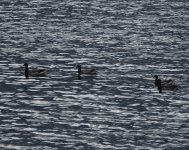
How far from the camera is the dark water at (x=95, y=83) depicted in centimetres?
6188

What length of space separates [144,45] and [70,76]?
26917 millimetres

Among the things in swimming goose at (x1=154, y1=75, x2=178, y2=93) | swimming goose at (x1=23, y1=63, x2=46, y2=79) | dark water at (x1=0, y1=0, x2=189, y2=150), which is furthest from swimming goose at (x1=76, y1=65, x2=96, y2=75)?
swimming goose at (x1=154, y1=75, x2=178, y2=93)

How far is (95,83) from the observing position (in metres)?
83.2

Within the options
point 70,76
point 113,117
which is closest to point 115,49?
point 70,76

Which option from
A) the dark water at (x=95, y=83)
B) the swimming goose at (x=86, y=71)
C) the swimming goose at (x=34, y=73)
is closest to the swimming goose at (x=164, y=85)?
the dark water at (x=95, y=83)

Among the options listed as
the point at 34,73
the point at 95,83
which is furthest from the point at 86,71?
the point at 34,73

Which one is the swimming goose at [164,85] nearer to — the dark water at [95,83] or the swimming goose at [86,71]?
the dark water at [95,83]

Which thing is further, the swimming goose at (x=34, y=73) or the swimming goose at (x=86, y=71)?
the swimming goose at (x=34, y=73)

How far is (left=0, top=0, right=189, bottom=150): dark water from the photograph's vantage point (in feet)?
203

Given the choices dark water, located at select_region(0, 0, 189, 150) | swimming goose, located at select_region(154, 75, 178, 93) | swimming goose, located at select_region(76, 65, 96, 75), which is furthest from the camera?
swimming goose, located at select_region(76, 65, 96, 75)

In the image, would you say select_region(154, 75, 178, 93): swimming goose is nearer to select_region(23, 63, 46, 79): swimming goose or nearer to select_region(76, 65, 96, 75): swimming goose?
select_region(76, 65, 96, 75): swimming goose

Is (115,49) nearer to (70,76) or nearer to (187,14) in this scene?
(70,76)

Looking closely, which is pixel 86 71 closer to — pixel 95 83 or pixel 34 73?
pixel 95 83

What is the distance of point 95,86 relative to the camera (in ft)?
268
